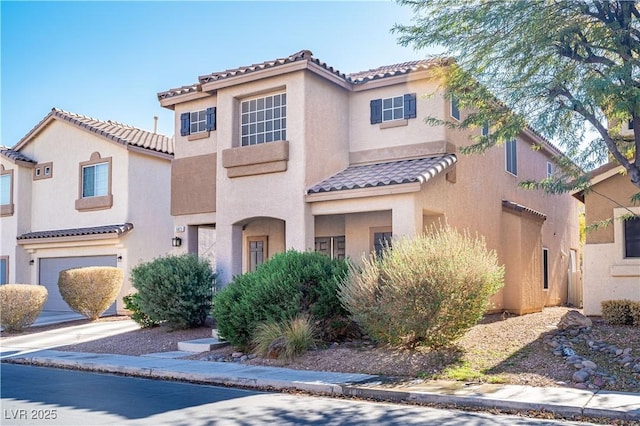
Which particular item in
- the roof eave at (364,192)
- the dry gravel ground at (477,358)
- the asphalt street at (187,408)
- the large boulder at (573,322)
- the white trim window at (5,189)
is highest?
the white trim window at (5,189)

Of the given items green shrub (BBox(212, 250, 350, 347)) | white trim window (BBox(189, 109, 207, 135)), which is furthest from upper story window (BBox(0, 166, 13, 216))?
green shrub (BBox(212, 250, 350, 347))

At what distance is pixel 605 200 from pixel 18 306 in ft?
53.0

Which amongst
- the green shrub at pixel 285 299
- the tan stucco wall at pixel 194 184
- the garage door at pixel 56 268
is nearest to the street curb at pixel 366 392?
the green shrub at pixel 285 299

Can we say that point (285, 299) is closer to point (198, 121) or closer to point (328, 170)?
point (328, 170)

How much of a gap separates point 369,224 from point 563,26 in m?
7.60

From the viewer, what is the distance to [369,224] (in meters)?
17.5

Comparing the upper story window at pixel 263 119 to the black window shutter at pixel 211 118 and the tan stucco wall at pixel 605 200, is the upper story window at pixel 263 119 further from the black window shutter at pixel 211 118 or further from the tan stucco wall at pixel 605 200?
the tan stucco wall at pixel 605 200

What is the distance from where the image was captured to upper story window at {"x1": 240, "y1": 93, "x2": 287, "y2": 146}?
1730cm

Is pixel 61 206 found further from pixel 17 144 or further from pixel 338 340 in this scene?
pixel 338 340

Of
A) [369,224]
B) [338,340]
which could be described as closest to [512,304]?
[369,224]

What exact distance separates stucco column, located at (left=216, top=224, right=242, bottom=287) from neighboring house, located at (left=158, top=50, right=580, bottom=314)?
0.10ft

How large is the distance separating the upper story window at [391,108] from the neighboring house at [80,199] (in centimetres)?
979

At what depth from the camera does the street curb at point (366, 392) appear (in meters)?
8.24

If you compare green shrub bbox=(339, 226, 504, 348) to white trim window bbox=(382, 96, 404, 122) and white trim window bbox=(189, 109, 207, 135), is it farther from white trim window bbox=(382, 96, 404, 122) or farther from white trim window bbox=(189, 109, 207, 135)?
white trim window bbox=(189, 109, 207, 135)
